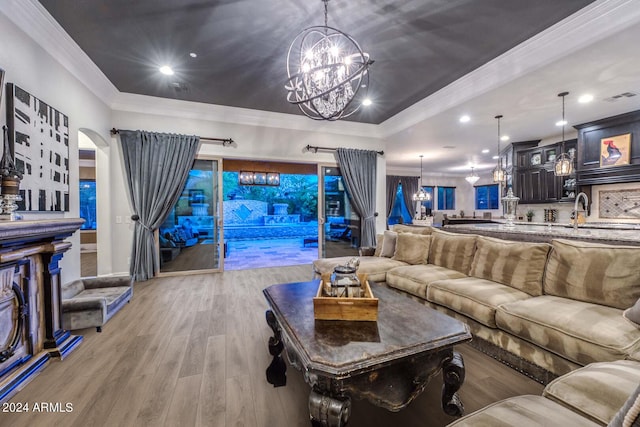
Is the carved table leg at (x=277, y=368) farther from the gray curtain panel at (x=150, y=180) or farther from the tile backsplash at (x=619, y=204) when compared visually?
the tile backsplash at (x=619, y=204)

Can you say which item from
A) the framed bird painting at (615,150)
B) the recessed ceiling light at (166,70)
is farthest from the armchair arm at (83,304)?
the framed bird painting at (615,150)

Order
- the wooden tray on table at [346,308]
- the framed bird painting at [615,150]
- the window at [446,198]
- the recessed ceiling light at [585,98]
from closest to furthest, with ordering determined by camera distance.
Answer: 1. the wooden tray on table at [346,308]
2. the recessed ceiling light at [585,98]
3. the framed bird painting at [615,150]
4. the window at [446,198]

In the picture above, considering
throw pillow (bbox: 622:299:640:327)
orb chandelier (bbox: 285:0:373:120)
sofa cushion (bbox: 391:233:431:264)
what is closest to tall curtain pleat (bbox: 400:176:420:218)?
sofa cushion (bbox: 391:233:431:264)

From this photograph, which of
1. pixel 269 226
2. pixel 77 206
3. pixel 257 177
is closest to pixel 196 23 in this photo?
pixel 77 206

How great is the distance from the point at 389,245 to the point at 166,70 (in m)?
3.88

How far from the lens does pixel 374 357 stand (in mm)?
1240

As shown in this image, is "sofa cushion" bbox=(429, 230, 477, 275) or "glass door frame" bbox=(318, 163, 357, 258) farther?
"glass door frame" bbox=(318, 163, 357, 258)

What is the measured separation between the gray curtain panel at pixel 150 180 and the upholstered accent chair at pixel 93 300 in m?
1.12

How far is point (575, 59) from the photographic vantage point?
2.91 meters

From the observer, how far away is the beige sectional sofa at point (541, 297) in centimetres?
165

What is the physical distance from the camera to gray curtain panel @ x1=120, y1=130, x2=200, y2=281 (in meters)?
4.48

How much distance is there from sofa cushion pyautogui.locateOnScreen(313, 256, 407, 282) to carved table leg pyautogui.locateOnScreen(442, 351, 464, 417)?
168cm

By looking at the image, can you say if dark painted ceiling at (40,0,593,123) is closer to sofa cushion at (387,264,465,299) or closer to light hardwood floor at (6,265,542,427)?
sofa cushion at (387,264,465,299)

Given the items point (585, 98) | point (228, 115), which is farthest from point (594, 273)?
point (228, 115)
